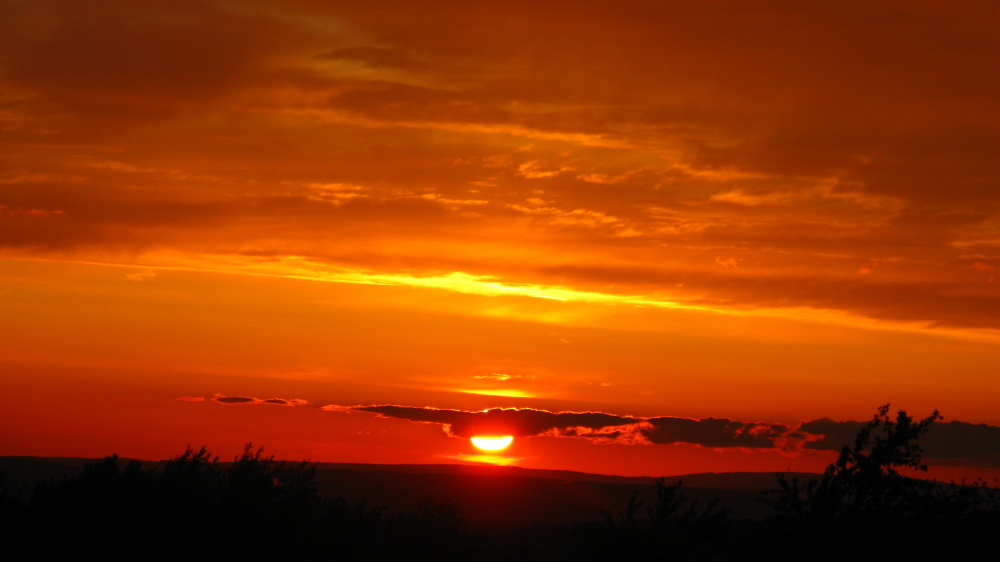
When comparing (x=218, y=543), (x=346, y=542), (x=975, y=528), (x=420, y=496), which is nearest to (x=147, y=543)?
(x=218, y=543)

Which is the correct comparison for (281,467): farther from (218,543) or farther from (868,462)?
(868,462)

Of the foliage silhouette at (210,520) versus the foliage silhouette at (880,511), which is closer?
the foliage silhouette at (880,511)

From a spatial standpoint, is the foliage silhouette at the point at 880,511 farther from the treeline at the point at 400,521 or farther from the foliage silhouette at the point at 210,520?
the foliage silhouette at the point at 210,520

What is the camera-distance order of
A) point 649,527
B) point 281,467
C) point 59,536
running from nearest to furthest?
point 59,536, point 649,527, point 281,467

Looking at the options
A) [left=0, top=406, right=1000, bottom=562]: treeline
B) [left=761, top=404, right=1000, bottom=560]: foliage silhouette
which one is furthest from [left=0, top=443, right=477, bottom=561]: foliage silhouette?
[left=761, top=404, right=1000, bottom=560]: foliage silhouette

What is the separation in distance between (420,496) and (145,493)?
156934 millimetres

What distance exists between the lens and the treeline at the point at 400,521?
80.0ft

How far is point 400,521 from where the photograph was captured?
44.8 meters

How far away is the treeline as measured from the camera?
960 inches

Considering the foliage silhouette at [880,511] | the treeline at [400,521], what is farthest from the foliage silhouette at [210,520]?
the foliage silhouette at [880,511]

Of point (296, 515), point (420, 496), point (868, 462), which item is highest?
point (868, 462)

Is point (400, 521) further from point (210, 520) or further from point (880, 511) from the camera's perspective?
point (880, 511)

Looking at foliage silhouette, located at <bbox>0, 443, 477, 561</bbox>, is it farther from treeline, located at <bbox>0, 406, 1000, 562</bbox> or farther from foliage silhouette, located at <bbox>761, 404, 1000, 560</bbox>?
foliage silhouette, located at <bbox>761, 404, 1000, 560</bbox>

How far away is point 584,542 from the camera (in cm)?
3466
